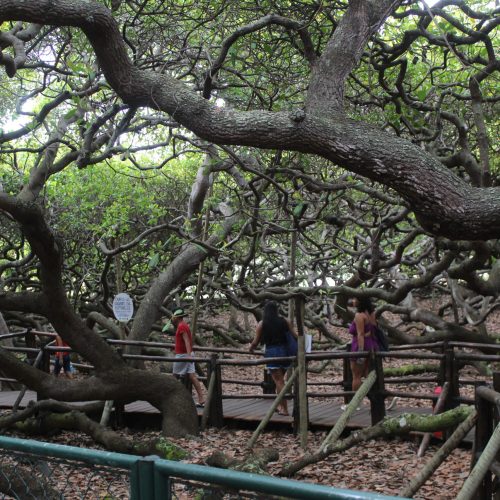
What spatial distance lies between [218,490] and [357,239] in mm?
12097

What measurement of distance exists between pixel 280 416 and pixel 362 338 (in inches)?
62.3

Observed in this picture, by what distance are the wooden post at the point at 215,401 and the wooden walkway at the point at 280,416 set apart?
0.13 metres

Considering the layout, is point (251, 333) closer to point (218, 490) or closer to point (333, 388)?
point (333, 388)

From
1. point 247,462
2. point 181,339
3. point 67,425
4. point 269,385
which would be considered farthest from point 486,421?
point 67,425

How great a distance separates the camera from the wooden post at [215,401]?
9.97 metres

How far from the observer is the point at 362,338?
32.1ft

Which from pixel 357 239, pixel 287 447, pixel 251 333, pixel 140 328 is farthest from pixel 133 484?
pixel 251 333

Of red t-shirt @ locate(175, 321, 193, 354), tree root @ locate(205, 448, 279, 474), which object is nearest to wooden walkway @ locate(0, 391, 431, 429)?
red t-shirt @ locate(175, 321, 193, 354)

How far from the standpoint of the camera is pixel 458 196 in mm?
4961

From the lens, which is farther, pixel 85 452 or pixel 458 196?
pixel 458 196

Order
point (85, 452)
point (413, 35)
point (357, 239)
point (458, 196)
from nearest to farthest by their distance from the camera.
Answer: point (85, 452)
point (458, 196)
point (413, 35)
point (357, 239)

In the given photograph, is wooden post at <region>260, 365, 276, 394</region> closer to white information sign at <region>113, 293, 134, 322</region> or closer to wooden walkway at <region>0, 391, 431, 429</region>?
wooden walkway at <region>0, 391, 431, 429</region>

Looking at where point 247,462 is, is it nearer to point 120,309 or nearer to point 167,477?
point 167,477

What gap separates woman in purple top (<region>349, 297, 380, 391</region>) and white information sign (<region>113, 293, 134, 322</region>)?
337cm
